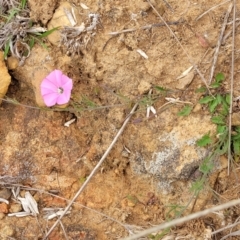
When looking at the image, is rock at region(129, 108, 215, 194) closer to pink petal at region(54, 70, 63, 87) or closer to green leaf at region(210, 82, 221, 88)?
green leaf at region(210, 82, 221, 88)

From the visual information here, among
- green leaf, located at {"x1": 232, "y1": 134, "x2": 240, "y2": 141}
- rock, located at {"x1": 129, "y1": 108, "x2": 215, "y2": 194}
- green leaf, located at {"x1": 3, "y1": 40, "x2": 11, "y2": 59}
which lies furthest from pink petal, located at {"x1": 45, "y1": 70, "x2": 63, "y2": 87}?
green leaf, located at {"x1": 232, "y1": 134, "x2": 240, "y2": 141}

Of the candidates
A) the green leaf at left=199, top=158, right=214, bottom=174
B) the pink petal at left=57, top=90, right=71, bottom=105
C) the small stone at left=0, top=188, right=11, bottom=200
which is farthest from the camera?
the small stone at left=0, top=188, right=11, bottom=200

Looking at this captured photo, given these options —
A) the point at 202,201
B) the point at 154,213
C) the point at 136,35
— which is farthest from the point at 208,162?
the point at 136,35

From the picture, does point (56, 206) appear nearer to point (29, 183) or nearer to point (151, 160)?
point (29, 183)

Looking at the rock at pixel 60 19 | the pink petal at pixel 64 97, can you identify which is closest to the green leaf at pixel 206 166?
the pink petal at pixel 64 97

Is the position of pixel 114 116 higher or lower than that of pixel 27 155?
higher

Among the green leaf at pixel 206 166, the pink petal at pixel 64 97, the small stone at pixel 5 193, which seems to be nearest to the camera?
the green leaf at pixel 206 166

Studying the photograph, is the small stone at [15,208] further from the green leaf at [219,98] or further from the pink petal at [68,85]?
the green leaf at [219,98]
